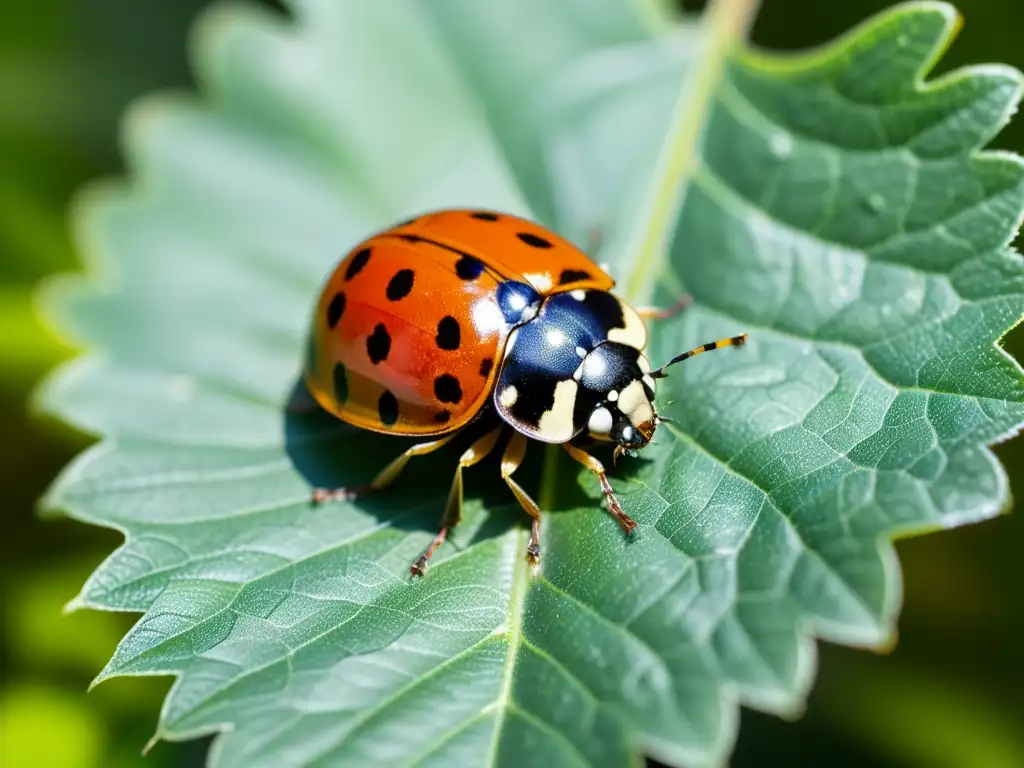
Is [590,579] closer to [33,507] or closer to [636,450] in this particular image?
[636,450]

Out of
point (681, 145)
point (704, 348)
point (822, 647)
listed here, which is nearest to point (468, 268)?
point (704, 348)

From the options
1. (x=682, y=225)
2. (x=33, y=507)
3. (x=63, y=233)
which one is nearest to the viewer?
(x=682, y=225)

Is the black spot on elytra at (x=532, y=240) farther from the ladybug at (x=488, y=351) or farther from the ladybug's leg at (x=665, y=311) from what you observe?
the ladybug's leg at (x=665, y=311)

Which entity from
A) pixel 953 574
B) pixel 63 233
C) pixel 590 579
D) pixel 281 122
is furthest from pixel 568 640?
pixel 63 233

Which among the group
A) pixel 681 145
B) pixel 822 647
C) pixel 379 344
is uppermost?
pixel 681 145

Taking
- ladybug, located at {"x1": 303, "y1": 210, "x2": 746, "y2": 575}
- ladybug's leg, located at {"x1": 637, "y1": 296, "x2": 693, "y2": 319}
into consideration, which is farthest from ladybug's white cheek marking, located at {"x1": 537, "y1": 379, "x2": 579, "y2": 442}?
ladybug's leg, located at {"x1": 637, "y1": 296, "x2": 693, "y2": 319}

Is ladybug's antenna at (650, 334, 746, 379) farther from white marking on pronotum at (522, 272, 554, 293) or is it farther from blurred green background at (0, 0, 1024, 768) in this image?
blurred green background at (0, 0, 1024, 768)

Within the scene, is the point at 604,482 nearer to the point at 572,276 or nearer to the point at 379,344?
the point at 572,276

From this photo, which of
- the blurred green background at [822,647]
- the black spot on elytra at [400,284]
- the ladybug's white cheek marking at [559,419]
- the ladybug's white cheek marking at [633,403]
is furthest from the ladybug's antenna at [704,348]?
the blurred green background at [822,647]
